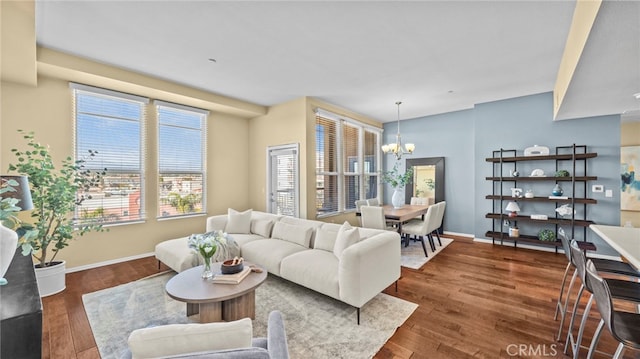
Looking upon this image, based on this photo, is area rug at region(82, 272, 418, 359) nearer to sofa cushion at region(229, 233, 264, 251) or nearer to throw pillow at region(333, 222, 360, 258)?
throw pillow at region(333, 222, 360, 258)

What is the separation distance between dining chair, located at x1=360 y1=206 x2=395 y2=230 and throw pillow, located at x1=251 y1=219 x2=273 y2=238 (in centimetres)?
162

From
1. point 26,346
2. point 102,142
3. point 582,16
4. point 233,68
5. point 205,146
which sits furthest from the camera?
point 205,146

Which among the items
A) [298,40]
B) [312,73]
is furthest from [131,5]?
[312,73]

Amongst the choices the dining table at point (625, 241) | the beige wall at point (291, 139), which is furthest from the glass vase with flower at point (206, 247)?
the dining table at point (625, 241)

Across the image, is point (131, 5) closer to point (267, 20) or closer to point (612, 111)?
point (267, 20)

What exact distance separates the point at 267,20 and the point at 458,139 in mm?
5198

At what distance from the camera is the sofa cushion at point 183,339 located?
3.16 feet

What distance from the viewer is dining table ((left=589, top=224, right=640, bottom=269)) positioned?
1.63 meters

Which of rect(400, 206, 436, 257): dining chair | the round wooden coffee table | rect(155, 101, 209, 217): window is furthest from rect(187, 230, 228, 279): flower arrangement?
rect(400, 206, 436, 257): dining chair

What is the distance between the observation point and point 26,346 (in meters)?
0.93

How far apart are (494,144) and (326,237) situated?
426 centimetres

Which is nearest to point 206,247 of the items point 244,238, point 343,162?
point 244,238

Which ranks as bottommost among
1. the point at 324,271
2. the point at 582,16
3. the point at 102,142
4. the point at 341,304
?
the point at 341,304

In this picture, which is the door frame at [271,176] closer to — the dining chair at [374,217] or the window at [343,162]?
the window at [343,162]
